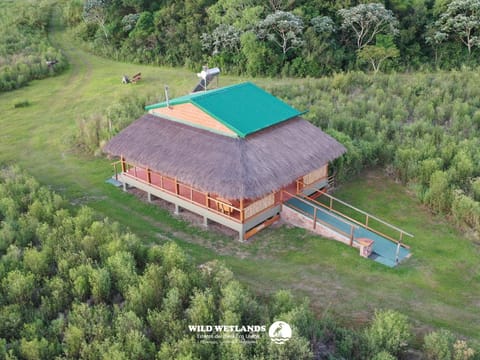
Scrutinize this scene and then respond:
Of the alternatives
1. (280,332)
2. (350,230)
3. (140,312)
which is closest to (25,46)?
(350,230)

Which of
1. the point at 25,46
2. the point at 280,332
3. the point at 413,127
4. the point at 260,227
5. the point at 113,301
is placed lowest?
the point at 260,227

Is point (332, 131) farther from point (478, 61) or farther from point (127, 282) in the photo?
point (478, 61)

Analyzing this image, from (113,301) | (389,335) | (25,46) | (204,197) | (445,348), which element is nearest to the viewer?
(445,348)

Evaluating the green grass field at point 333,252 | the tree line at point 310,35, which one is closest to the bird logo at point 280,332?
the green grass field at point 333,252

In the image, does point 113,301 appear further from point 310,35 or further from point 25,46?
point 25,46

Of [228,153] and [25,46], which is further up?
[228,153]

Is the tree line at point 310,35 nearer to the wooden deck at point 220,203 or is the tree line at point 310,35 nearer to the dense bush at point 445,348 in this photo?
the wooden deck at point 220,203
